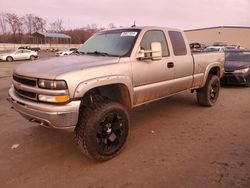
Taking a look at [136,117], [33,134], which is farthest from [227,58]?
[33,134]

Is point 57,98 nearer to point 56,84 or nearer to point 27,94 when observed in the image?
point 56,84

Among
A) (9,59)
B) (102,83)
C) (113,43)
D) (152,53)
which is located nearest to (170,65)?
(152,53)

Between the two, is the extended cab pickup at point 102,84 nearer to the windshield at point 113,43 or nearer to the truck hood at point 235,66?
the windshield at point 113,43

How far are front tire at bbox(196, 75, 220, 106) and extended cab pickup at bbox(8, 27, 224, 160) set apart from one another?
138 cm

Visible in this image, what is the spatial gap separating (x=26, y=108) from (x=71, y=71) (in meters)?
0.86

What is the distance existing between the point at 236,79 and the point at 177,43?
5482 mm

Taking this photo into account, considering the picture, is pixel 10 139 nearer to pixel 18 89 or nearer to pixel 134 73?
pixel 18 89

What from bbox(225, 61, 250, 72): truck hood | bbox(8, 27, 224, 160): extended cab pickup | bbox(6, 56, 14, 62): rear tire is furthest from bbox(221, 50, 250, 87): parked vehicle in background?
bbox(6, 56, 14, 62): rear tire

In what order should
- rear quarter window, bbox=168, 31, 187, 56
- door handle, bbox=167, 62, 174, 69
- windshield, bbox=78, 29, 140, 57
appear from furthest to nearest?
rear quarter window, bbox=168, 31, 187, 56 → door handle, bbox=167, 62, 174, 69 → windshield, bbox=78, 29, 140, 57

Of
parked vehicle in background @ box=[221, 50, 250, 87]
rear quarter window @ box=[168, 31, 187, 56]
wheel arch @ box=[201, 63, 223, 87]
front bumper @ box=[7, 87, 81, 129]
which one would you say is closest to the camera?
front bumper @ box=[7, 87, 81, 129]

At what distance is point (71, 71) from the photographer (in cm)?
339

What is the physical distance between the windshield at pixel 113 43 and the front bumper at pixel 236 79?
21.4ft

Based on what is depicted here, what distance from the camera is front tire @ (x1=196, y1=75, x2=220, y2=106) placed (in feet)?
21.6

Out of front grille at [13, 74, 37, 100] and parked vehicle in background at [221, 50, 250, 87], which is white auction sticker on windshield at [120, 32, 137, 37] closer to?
front grille at [13, 74, 37, 100]
